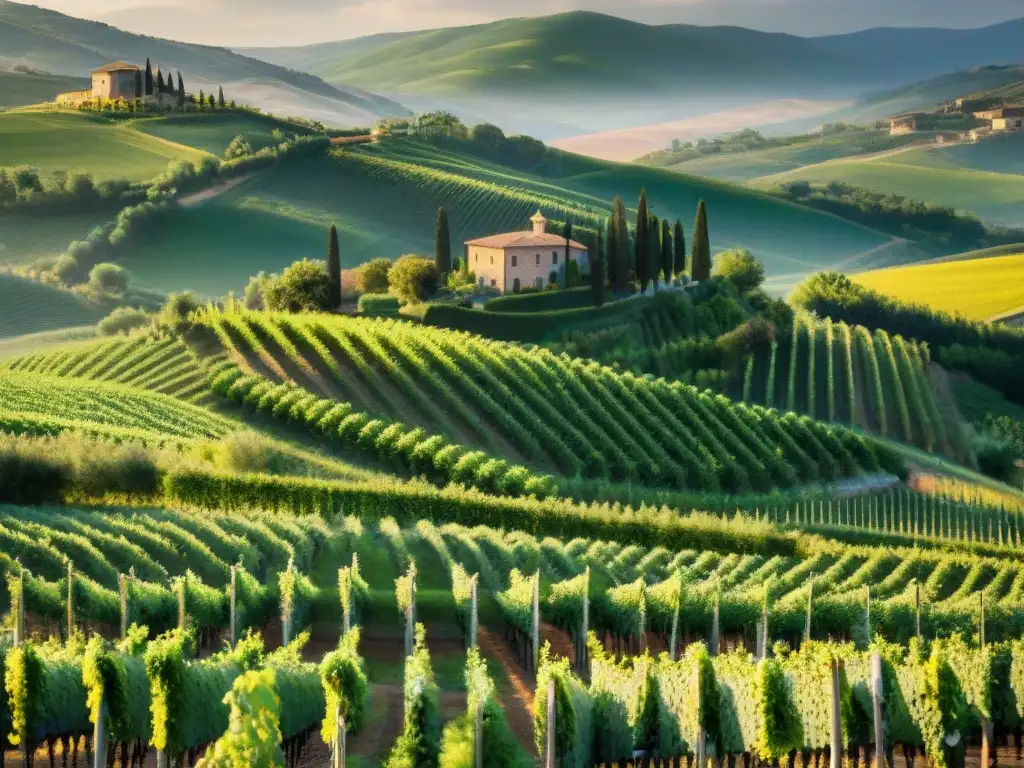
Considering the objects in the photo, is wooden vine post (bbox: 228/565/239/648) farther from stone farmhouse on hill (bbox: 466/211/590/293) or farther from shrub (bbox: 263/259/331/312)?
stone farmhouse on hill (bbox: 466/211/590/293)

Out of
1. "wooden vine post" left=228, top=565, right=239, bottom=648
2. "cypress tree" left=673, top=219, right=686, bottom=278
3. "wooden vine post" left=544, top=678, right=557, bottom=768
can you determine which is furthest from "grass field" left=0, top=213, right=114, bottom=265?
"wooden vine post" left=544, top=678, right=557, bottom=768

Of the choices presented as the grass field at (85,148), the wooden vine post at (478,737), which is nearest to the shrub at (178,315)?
the wooden vine post at (478,737)

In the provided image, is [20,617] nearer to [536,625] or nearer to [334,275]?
[536,625]

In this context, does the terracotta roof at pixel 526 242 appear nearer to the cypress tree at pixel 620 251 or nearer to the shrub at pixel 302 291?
the cypress tree at pixel 620 251

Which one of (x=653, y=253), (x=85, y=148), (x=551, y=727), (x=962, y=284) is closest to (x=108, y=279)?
(x=85, y=148)

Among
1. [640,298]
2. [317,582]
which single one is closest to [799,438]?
[640,298]

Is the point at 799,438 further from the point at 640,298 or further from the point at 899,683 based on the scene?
the point at 899,683
